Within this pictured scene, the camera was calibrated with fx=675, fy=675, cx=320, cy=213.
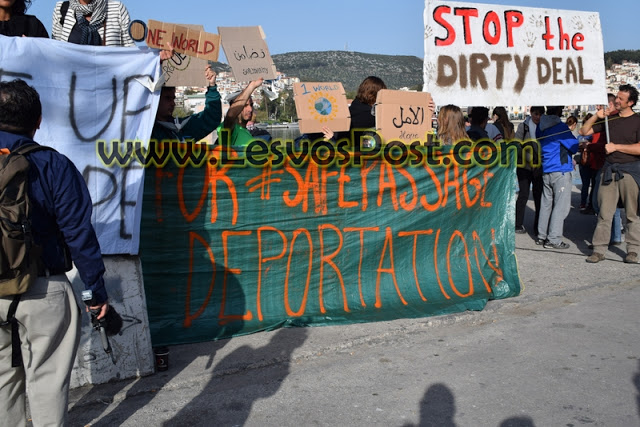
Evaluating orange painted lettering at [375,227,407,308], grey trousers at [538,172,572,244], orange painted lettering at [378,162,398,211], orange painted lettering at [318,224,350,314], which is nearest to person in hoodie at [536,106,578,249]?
grey trousers at [538,172,572,244]

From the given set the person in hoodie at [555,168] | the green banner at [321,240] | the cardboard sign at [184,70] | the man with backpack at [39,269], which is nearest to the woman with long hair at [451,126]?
the green banner at [321,240]

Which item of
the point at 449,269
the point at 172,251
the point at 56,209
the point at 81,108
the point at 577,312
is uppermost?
the point at 81,108

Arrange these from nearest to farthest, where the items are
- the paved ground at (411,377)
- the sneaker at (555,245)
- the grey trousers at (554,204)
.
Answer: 1. the paved ground at (411,377)
2. the grey trousers at (554,204)
3. the sneaker at (555,245)

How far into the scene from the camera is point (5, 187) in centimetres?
277

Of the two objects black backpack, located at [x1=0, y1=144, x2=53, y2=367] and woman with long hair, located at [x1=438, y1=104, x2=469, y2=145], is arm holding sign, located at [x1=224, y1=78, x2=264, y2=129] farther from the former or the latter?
black backpack, located at [x1=0, y1=144, x2=53, y2=367]

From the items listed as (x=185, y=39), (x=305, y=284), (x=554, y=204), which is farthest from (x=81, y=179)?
(x=554, y=204)

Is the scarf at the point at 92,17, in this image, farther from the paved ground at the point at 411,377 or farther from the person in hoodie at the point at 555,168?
the person in hoodie at the point at 555,168

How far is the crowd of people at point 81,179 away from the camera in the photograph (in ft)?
9.77

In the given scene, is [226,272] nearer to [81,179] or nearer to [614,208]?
[81,179]

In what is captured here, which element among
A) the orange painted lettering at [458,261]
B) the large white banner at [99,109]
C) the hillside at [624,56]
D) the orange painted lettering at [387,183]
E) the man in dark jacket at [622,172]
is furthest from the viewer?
the hillside at [624,56]

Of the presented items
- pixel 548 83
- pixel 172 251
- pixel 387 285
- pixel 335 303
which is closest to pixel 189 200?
pixel 172 251

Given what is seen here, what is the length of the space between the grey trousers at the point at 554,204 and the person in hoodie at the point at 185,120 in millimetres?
4795

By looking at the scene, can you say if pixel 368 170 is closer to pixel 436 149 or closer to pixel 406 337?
pixel 436 149

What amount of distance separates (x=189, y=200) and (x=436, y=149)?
7.68ft
